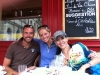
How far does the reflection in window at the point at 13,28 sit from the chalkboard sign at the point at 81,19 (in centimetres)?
79

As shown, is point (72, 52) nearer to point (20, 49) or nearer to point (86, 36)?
point (20, 49)

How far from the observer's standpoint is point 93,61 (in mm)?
1863

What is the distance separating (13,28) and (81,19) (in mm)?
1602

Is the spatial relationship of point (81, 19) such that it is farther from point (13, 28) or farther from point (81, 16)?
point (13, 28)

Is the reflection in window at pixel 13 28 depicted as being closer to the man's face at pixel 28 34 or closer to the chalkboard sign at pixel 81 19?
the chalkboard sign at pixel 81 19

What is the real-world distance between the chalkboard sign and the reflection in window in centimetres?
79

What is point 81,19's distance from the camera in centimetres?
311

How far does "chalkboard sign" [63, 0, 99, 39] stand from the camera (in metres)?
3.02

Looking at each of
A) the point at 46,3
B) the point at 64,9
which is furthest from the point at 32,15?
the point at 64,9

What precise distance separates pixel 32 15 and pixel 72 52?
204 cm

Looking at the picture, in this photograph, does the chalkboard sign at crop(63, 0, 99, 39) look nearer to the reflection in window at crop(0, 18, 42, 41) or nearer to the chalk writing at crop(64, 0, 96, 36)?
the chalk writing at crop(64, 0, 96, 36)

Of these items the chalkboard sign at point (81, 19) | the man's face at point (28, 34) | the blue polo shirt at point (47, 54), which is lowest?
the blue polo shirt at point (47, 54)

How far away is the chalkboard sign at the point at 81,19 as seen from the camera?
3.02 meters

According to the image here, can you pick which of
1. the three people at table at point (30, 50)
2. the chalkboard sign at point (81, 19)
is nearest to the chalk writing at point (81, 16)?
the chalkboard sign at point (81, 19)
